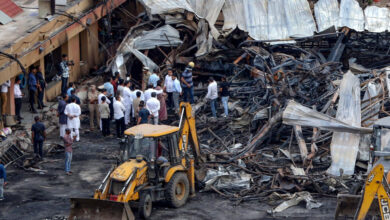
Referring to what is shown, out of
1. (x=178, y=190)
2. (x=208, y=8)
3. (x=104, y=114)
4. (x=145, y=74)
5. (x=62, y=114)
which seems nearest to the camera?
(x=178, y=190)

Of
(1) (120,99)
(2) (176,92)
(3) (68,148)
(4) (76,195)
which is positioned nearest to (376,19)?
(2) (176,92)

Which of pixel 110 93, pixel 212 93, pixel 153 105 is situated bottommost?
pixel 153 105

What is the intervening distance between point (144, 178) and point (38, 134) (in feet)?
18.1

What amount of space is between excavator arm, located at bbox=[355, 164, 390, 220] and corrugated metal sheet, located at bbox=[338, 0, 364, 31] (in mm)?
15958

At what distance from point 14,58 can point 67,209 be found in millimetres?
7780

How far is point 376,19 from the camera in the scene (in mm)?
30469

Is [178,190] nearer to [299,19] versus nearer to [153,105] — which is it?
[153,105]

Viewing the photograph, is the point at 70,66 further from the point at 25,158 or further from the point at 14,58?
the point at 25,158

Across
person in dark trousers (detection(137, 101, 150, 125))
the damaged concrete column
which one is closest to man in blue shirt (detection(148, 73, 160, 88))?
person in dark trousers (detection(137, 101, 150, 125))

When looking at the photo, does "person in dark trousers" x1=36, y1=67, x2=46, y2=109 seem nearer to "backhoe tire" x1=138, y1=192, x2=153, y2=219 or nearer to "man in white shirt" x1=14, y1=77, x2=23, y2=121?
"man in white shirt" x1=14, y1=77, x2=23, y2=121

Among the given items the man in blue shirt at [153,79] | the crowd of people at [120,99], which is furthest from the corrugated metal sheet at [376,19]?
the man in blue shirt at [153,79]

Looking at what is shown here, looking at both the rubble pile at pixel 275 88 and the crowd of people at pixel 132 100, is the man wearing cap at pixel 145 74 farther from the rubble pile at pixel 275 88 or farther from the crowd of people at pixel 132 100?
the rubble pile at pixel 275 88

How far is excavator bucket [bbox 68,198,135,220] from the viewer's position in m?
15.9

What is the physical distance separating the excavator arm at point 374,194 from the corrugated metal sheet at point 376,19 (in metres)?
16.1
